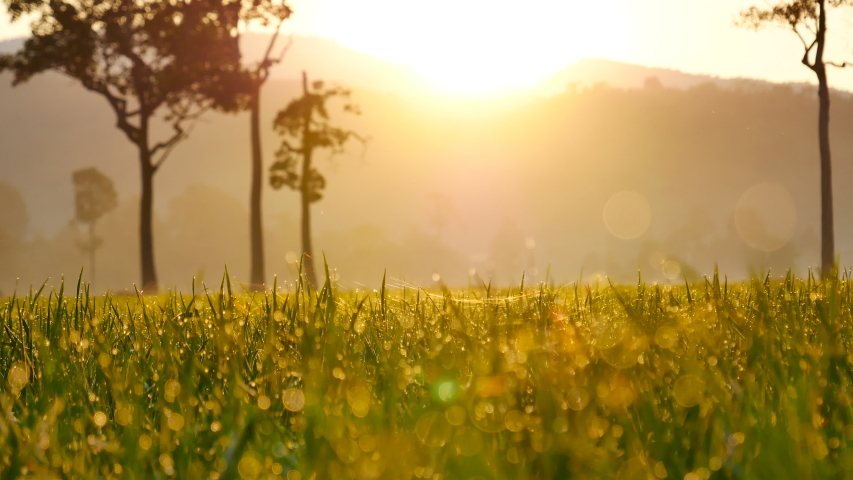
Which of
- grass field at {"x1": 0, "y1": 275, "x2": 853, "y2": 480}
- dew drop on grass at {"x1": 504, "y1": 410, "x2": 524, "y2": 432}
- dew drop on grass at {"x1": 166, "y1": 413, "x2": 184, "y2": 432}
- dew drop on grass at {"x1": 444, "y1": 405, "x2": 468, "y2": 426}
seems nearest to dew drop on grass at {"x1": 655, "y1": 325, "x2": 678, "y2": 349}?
grass field at {"x1": 0, "y1": 275, "x2": 853, "y2": 480}

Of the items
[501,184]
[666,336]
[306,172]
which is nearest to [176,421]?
[666,336]

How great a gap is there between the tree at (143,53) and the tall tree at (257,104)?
59 centimetres

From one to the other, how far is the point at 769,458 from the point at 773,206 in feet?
387

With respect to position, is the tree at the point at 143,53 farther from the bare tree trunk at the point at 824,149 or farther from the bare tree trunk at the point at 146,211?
the bare tree trunk at the point at 824,149

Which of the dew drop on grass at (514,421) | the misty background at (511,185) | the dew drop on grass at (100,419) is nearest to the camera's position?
the dew drop on grass at (514,421)

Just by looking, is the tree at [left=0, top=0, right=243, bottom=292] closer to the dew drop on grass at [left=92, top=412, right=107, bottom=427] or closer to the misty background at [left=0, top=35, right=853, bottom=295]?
the dew drop on grass at [left=92, top=412, right=107, bottom=427]

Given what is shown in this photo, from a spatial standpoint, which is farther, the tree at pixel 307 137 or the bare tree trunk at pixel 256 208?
the tree at pixel 307 137

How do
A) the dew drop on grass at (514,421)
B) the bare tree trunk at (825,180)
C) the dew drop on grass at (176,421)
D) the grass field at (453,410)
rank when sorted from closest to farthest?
1. the grass field at (453,410)
2. the dew drop on grass at (514,421)
3. the dew drop on grass at (176,421)
4. the bare tree trunk at (825,180)

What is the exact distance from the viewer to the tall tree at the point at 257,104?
22969 millimetres

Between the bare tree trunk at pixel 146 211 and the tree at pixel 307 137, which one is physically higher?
the tree at pixel 307 137

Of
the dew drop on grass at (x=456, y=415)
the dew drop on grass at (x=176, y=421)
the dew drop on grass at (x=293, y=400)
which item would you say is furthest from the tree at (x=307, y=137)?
the dew drop on grass at (x=456, y=415)

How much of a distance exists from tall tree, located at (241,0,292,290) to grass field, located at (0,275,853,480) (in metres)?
20.6

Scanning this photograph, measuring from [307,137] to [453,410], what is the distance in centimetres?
2622

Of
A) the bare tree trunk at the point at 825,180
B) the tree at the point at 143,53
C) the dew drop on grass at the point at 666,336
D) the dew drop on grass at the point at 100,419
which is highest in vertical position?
the tree at the point at 143,53
